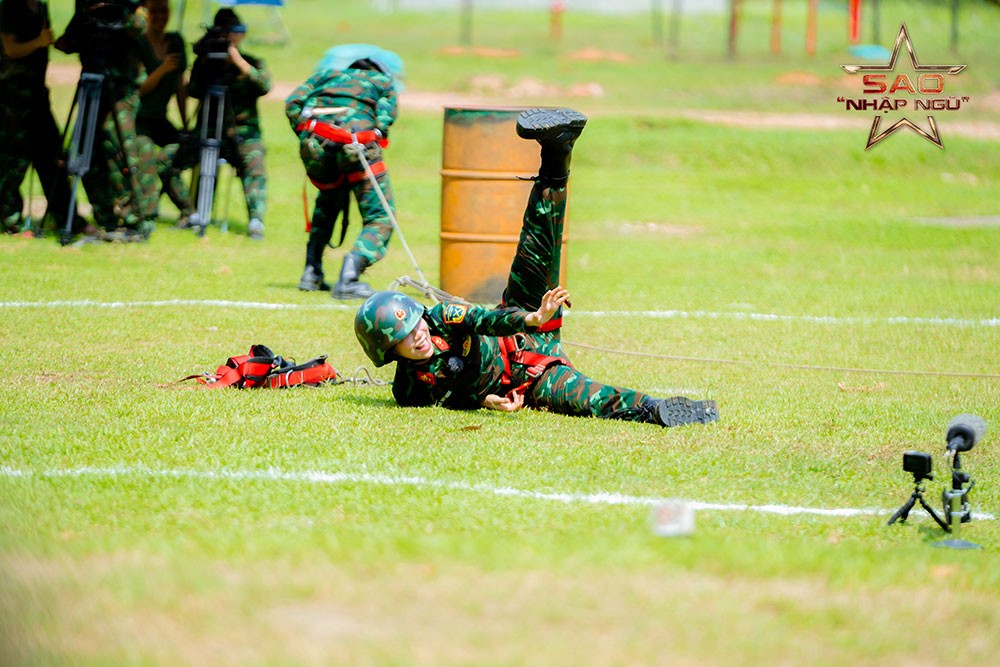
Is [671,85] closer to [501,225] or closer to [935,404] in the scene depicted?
[501,225]

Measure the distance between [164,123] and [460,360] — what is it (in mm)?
9435

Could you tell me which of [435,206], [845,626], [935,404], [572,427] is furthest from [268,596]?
[435,206]

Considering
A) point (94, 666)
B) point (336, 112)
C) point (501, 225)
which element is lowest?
point (94, 666)

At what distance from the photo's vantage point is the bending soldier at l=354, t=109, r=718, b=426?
732 cm

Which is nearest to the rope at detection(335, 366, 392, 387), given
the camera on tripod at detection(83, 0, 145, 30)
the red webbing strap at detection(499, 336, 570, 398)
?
the red webbing strap at detection(499, 336, 570, 398)

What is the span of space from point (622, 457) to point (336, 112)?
19.7 feet

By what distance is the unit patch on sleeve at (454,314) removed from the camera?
741cm

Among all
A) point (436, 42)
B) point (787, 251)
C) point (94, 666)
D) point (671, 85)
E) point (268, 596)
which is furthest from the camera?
point (436, 42)

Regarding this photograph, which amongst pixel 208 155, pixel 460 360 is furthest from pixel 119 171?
pixel 460 360

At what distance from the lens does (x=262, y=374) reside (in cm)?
823

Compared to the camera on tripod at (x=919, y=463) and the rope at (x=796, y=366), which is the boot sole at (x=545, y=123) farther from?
the camera on tripod at (x=919, y=463)

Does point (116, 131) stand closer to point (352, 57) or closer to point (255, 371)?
point (352, 57)

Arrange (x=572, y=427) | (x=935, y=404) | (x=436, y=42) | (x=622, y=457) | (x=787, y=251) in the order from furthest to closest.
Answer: (x=436, y=42) → (x=787, y=251) → (x=935, y=404) → (x=572, y=427) → (x=622, y=457)

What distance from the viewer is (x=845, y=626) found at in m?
4.40
